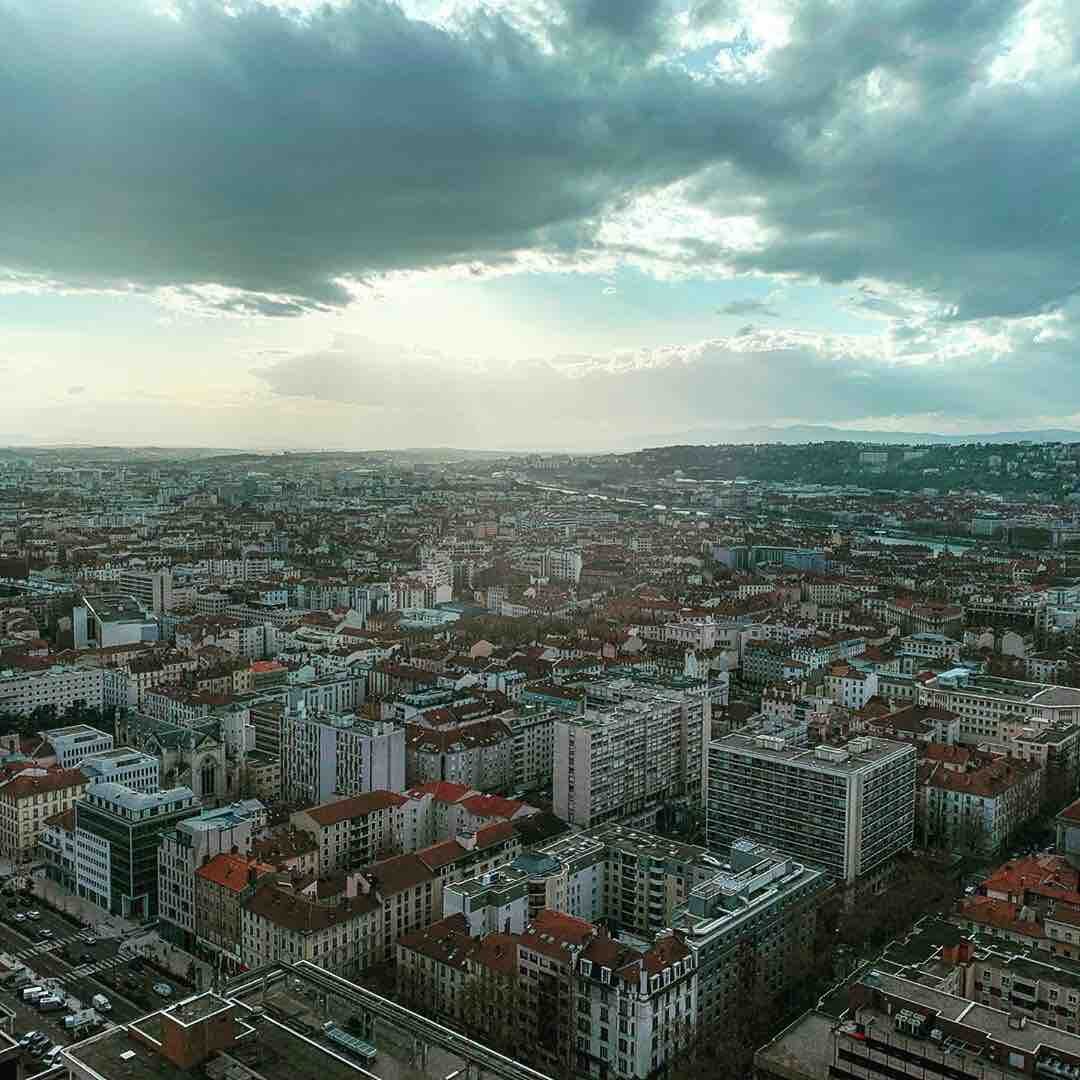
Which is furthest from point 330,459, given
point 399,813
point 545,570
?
point 399,813

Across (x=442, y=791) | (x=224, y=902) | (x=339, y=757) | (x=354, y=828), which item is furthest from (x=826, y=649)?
(x=224, y=902)

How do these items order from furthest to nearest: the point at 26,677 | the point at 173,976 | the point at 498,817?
the point at 26,677 < the point at 498,817 < the point at 173,976

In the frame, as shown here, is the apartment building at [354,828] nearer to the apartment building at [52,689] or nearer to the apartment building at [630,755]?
the apartment building at [630,755]

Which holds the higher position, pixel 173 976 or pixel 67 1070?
pixel 67 1070

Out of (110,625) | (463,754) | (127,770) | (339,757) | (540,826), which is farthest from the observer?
(110,625)

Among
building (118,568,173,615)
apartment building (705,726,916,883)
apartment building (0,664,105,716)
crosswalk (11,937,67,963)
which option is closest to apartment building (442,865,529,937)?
apartment building (705,726,916,883)

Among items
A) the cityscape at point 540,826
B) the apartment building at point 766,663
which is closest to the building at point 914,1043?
the cityscape at point 540,826

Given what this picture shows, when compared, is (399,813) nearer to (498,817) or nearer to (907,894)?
(498,817)

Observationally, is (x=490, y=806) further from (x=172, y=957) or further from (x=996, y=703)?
(x=996, y=703)
